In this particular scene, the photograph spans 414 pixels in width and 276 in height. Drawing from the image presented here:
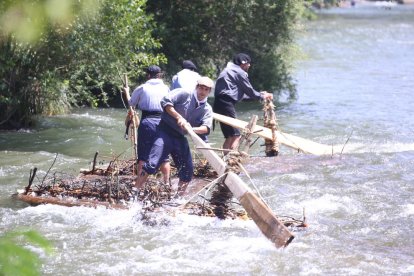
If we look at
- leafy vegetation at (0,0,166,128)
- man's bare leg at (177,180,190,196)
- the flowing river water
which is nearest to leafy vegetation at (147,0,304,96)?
the flowing river water

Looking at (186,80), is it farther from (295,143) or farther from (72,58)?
(72,58)

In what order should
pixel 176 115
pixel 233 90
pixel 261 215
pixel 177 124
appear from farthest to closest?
1. pixel 233 90
2. pixel 177 124
3. pixel 176 115
4. pixel 261 215

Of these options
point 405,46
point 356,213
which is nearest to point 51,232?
point 356,213

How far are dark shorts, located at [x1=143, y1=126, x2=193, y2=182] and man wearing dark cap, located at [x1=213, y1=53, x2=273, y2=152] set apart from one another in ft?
8.31

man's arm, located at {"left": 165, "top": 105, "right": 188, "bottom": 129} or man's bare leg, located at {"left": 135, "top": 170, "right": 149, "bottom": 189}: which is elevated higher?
man's arm, located at {"left": 165, "top": 105, "right": 188, "bottom": 129}

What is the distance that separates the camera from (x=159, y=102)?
380 inches

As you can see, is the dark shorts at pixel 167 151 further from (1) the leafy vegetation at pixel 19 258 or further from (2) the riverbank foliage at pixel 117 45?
(1) the leafy vegetation at pixel 19 258

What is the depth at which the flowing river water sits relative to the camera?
7.41m

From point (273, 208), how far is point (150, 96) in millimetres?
2176

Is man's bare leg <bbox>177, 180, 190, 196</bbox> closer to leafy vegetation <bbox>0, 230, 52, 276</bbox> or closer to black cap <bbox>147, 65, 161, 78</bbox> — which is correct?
black cap <bbox>147, 65, 161, 78</bbox>

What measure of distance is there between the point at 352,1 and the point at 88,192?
3015 inches

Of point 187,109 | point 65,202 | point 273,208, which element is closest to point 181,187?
point 187,109

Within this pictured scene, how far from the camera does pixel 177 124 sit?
28.9 feet

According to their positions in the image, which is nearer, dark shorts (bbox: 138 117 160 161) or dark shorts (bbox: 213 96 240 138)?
dark shorts (bbox: 138 117 160 161)
